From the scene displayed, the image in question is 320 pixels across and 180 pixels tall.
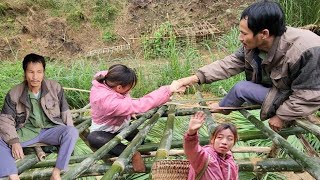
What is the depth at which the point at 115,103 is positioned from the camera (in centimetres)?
244

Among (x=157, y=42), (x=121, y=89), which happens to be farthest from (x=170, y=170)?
(x=157, y=42)

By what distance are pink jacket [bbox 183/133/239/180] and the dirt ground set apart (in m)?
7.87

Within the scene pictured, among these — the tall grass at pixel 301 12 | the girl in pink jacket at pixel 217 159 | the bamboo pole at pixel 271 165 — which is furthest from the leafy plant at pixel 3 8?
the girl in pink jacket at pixel 217 159

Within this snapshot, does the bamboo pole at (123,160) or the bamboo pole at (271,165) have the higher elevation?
the bamboo pole at (123,160)

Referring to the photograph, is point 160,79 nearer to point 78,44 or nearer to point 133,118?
point 133,118

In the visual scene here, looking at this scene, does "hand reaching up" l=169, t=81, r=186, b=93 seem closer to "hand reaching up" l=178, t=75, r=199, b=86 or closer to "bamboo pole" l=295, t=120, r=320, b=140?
"hand reaching up" l=178, t=75, r=199, b=86

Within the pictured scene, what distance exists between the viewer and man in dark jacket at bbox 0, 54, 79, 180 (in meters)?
2.38

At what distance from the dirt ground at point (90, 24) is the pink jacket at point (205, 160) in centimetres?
787

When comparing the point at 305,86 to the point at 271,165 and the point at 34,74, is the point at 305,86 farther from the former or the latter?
the point at 34,74

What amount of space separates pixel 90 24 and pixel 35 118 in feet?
27.3

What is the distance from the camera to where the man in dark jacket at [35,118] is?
238cm

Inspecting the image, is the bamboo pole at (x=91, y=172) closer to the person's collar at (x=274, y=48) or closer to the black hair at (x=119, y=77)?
the black hair at (x=119, y=77)

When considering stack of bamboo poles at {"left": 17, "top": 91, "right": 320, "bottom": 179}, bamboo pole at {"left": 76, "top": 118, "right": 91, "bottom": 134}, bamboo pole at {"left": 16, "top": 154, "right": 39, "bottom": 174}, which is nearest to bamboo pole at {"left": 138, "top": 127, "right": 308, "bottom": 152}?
stack of bamboo poles at {"left": 17, "top": 91, "right": 320, "bottom": 179}

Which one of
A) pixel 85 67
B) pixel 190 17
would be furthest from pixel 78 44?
pixel 85 67
